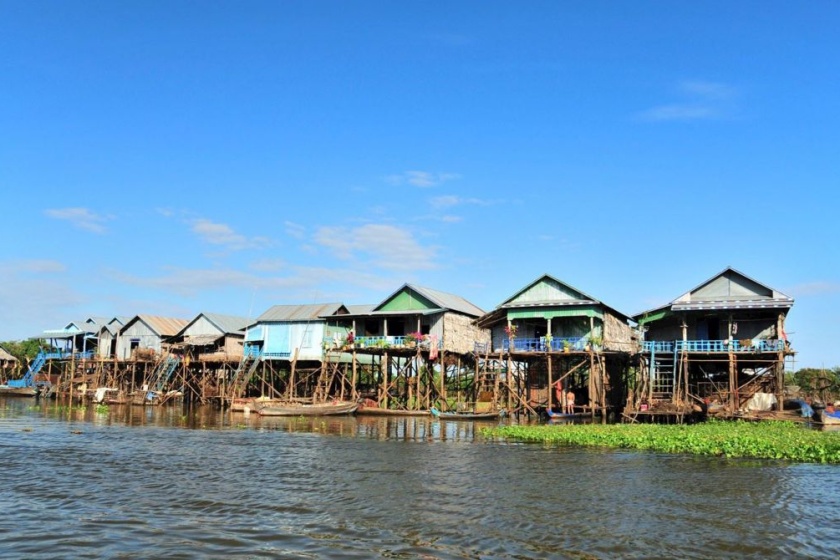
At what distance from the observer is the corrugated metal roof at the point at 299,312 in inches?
1649

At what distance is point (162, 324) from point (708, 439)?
42445 mm

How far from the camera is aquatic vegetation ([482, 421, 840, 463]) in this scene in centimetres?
1856

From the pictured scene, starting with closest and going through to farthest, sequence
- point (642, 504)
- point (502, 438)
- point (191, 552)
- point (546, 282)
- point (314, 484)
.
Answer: point (191, 552) < point (642, 504) < point (314, 484) < point (502, 438) < point (546, 282)

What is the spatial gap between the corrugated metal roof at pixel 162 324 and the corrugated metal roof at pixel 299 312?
11.7m

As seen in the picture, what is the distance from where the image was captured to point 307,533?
10.4 metres

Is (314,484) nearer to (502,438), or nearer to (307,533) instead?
(307,533)

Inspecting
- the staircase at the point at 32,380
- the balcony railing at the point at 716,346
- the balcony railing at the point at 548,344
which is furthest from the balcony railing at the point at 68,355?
the balcony railing at the point at 716,346

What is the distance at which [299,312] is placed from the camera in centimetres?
4319

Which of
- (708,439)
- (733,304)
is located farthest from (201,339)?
(708,439)

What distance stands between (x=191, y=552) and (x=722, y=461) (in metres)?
13.7

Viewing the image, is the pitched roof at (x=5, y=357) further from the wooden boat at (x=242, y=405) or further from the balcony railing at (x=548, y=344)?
the balcony railing at (x=548, y=344)

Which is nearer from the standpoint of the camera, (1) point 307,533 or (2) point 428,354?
(1) point 307,533

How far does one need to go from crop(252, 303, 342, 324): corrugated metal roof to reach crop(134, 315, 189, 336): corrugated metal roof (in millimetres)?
11728

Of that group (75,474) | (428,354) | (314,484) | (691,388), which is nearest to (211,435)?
(75,474)
